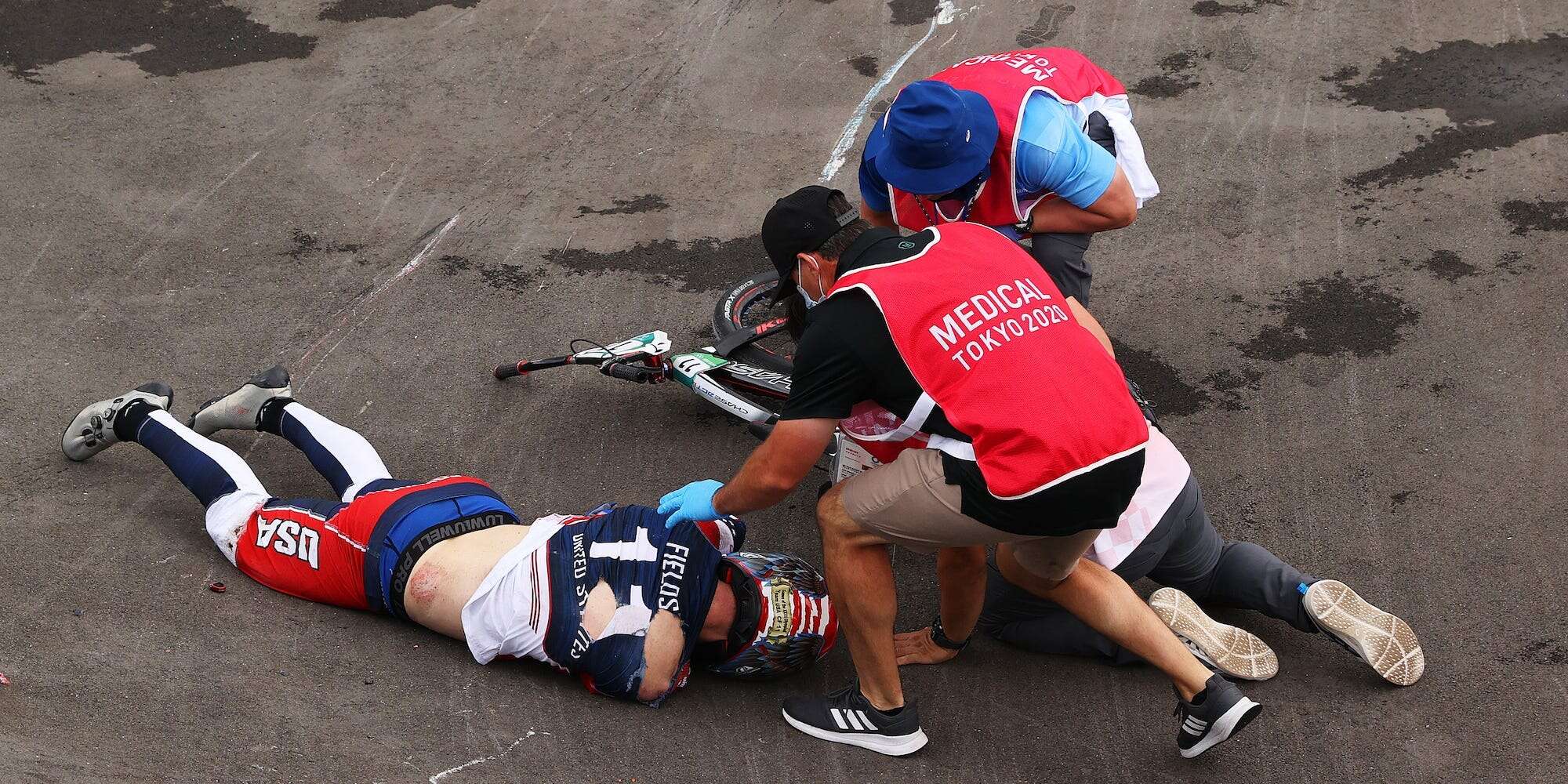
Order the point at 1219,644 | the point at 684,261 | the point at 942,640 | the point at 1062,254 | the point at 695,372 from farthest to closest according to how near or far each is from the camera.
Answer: the point at 684,261
the point at 695,372
the point at 1062,254
the point at 942,640
the point at 1219,644

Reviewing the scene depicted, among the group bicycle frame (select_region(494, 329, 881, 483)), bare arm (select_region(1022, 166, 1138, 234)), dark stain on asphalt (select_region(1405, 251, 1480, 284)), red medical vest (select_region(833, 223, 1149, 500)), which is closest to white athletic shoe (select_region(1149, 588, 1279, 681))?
red medical vest (select_region(833, 223, 1149, 500))

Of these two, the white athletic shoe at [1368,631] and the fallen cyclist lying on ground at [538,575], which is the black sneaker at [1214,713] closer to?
the white athletic shoe at [1368,631]

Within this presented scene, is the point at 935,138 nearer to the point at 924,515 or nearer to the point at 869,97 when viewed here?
the point at 924,515

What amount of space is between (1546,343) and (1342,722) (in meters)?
2.48

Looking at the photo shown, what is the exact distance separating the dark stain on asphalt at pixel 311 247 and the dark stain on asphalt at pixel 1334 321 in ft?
15.0

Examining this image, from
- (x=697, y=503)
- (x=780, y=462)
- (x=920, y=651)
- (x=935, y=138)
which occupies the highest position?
(x=935, y=138)

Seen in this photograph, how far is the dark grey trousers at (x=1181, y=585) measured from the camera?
3.70 metres

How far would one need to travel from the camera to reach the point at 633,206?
6.61 m

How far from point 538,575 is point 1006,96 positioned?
7.91ft

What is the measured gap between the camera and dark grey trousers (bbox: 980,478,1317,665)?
3.70 meters

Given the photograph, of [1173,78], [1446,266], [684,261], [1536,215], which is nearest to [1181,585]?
[1446,266]

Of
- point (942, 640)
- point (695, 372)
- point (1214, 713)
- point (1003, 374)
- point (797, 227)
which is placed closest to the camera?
point (1003, 374)

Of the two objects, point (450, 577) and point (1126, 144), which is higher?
point (1126, 144)

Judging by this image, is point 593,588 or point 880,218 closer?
point 593,588
